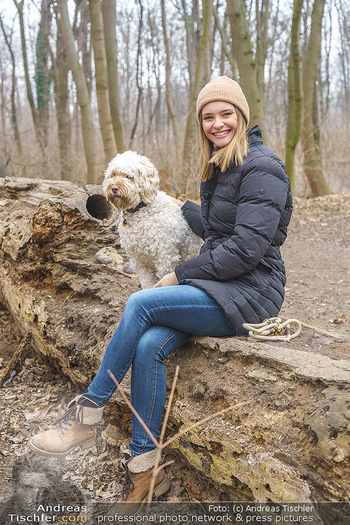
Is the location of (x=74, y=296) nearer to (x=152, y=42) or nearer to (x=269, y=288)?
(x=269, y=288)

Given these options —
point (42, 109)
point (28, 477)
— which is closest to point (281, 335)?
point (28, 477)

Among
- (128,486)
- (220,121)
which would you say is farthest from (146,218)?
(128,486)

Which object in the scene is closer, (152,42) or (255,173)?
(255,173)

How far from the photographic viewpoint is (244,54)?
Result: 9.04 metres

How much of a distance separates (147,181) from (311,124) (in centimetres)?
1047

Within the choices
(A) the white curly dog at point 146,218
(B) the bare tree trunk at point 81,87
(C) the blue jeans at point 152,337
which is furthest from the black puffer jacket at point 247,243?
(B) the bare tree trunk at point 81,87

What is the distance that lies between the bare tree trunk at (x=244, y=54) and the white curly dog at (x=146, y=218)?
606cm

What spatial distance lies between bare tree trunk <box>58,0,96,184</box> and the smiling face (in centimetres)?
726

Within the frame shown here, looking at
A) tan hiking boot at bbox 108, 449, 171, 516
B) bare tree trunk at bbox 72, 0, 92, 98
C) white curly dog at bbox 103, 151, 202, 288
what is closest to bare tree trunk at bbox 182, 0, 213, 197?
bare tree trunk at bbox 72, 0, 92, 98

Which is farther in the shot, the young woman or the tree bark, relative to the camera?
the tree bark

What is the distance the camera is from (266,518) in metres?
2.12

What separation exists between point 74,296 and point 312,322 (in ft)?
8.89

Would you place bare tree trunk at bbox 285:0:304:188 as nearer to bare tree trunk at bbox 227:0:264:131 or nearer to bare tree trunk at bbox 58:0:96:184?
bare tree trunk at bbox 227:0:264:131

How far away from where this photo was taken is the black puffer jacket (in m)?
2.63
